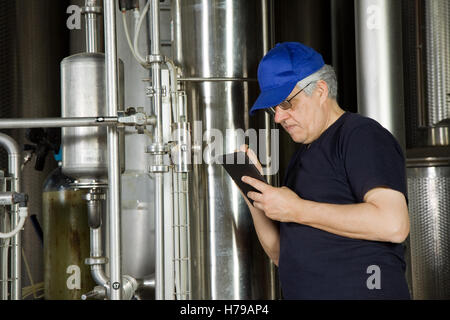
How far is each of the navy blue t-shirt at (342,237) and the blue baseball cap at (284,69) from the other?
0.17 metres

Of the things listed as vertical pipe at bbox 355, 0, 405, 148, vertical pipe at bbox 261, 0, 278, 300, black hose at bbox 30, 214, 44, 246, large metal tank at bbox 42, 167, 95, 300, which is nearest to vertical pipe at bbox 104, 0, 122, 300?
vertical pipe at bbox 261, 0, 278, 300

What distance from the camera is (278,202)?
1610 mm

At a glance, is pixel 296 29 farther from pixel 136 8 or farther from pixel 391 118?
pixel 136 8

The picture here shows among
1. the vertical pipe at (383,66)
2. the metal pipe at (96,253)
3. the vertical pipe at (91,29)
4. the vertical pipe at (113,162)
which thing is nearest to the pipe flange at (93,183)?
the metal pipe at (96,253)

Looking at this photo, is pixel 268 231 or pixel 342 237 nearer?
pixel 342 237

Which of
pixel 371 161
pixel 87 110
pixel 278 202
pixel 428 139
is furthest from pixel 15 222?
pixel 428 139

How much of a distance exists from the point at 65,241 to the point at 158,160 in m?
1.28

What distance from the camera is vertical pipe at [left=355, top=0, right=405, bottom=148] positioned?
2748 millimetres

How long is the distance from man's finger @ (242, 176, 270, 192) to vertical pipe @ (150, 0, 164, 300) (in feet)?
0.99

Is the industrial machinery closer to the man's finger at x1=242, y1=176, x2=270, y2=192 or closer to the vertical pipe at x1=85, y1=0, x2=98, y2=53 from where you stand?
the vertical pipe at x1=85, y1=0, x2=98, y2=53

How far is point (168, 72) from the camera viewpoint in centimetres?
203

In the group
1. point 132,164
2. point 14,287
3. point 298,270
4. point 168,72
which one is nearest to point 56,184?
point 132,164

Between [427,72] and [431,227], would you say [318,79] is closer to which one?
[427,72]

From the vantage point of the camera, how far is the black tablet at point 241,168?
1.74 meters
